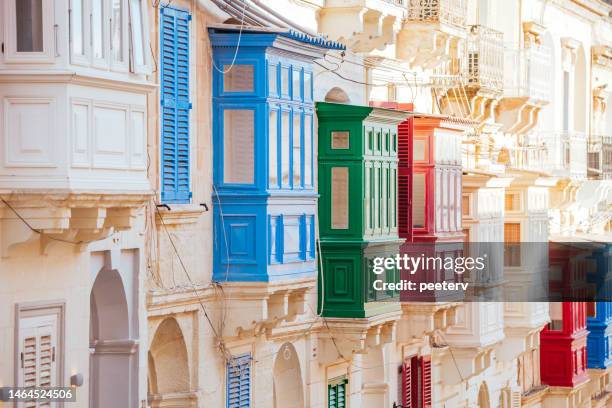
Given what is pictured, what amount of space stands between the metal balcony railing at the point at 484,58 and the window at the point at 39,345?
16.5 metres

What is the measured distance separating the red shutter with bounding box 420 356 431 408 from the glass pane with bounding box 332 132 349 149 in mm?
6545

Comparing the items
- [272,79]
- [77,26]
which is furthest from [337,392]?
[77,26]

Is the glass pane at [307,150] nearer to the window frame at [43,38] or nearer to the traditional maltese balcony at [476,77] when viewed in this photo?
the window frame at [43,38]

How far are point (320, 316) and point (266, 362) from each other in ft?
6.01

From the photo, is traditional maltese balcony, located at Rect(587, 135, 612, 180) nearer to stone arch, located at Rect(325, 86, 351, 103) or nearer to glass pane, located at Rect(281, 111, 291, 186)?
stone arch, located at Rect(325, 86, 351, 103)

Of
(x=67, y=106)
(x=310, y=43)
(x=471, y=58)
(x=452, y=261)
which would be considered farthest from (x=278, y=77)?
(x=471, y=58)

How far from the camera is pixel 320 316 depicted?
85.1 ft

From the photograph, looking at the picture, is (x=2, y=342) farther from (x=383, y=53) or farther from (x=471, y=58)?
(x=471, y=58)

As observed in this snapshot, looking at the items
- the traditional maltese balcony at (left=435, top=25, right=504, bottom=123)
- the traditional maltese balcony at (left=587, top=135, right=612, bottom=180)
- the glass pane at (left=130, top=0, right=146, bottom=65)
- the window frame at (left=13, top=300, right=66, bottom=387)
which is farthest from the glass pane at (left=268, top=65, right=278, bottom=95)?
the traditional maltese balcony at (left=587, top=135, right=612, bottom=180)

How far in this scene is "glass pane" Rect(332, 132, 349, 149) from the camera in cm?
2577

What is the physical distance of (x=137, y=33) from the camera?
17.8m

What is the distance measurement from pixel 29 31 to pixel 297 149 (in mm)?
7403

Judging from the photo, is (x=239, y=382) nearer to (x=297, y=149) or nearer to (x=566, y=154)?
(x=297, y=149)

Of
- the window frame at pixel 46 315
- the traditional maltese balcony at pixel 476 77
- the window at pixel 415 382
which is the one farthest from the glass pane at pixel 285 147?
the traditional maltese balcony at pixel 476 77
